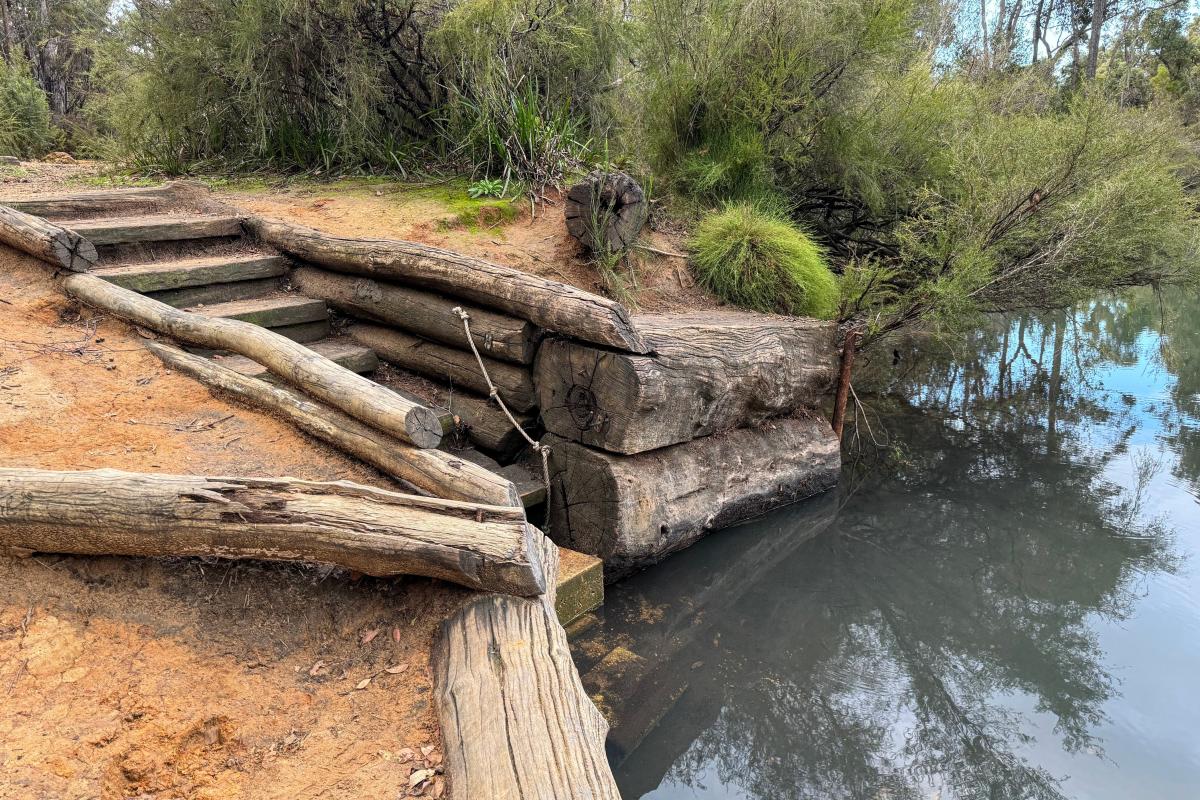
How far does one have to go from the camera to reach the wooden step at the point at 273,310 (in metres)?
4.70

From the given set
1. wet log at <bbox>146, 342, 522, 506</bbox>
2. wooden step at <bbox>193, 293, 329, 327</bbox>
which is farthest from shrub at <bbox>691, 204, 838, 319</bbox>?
wet log at <bbox>146, 342, 522, 506</bbox>

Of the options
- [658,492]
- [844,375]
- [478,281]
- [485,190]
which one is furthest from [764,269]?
[478,281]

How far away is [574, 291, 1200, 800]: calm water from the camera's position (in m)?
3.17

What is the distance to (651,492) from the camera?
13.7 feet

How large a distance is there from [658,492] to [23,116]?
13743 millimetres

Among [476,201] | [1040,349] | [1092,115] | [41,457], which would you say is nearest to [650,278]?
[476,201]

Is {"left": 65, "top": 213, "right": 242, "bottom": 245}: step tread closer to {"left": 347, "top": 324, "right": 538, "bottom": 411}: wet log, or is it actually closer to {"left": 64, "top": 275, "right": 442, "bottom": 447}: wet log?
{"left": 64, "top": 275, "right": 442, "bottom": 447}: wet log

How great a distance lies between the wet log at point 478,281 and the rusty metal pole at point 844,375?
2256 millimetres

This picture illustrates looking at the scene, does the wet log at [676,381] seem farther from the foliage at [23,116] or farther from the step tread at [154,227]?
the foliage at [23,116]

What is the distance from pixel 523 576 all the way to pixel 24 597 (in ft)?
4.92

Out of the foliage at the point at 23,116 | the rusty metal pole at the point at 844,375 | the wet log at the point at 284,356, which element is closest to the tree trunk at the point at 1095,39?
the rusty metal pole at the point at 844,375

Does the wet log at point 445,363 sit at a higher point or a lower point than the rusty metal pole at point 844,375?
higher

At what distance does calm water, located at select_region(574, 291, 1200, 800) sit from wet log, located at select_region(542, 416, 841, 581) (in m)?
0.21

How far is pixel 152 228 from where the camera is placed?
16.7 feet
